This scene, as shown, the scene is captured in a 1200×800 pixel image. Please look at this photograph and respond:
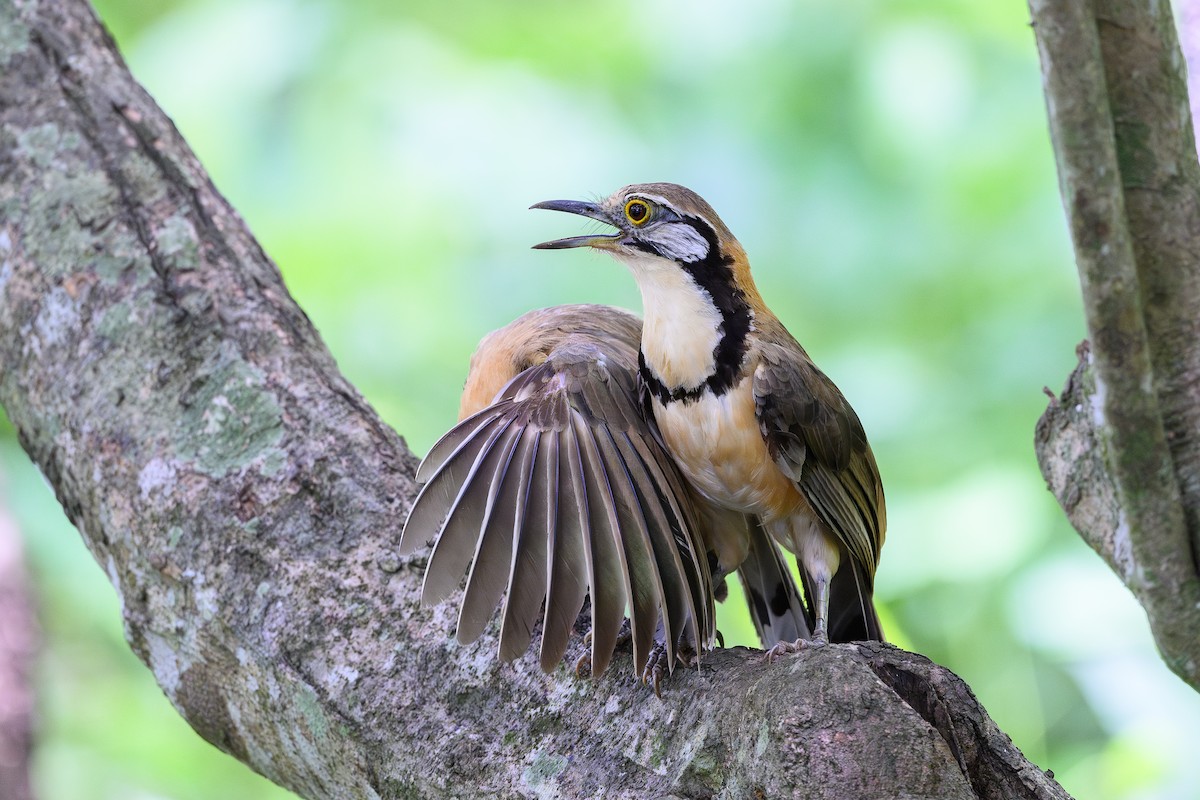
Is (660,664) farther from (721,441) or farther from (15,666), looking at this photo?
(15,666)

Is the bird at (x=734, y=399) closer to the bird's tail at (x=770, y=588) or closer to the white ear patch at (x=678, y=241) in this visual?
the white ear patch at (x=678, y=241)

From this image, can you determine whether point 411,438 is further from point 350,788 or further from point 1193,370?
point 1193,370

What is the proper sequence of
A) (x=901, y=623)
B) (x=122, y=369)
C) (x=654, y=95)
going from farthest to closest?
(x=654, y=95) < (x=901, y=623) < (x=122, y=369)

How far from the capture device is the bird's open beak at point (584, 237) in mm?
2900

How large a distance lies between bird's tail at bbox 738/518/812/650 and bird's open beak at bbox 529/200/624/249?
89 centimetres

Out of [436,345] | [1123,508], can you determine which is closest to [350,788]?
[1123,508]

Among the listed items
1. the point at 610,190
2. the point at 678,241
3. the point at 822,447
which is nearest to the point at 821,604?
the point at 822,447

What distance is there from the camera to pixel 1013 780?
191cm

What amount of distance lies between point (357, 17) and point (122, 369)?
4.22 m

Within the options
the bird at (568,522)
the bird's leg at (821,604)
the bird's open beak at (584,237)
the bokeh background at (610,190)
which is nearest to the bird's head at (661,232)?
the bird's open beak at (584,237)

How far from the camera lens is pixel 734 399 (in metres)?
2.66

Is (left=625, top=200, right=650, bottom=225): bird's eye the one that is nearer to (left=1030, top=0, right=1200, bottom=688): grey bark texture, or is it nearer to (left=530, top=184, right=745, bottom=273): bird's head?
(left=530, top=184, right=745, bottom=273): bird's head

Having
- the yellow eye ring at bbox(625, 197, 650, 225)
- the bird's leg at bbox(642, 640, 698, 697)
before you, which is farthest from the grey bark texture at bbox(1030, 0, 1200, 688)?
the yellow eye ring at bbox(625, 197, 650, 225)

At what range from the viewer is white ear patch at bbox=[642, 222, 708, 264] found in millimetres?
2783
